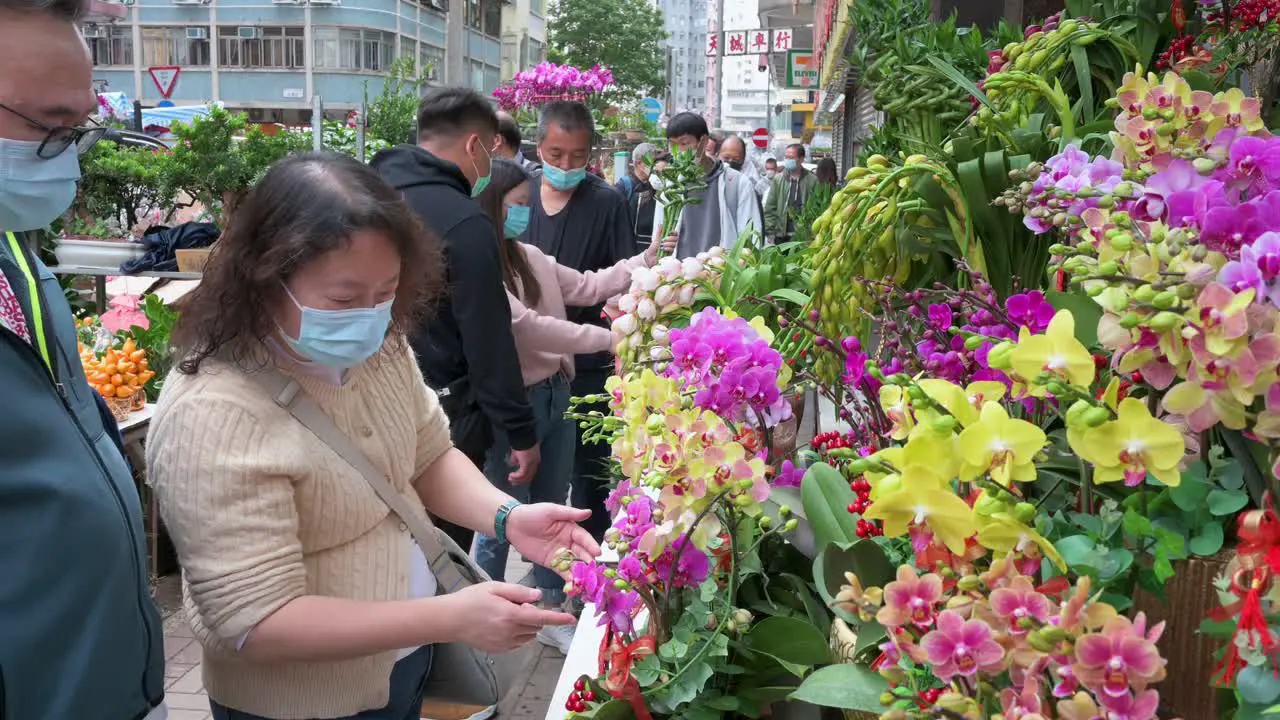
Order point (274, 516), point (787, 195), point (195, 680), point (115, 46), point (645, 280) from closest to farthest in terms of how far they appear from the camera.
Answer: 1. point (274, 516)
2. point (645, 280)
3. point (195, 680)
4. point (787, 195)
5. point (115, 46)

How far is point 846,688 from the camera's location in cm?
108

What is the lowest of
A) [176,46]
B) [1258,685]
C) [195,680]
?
[195,680]

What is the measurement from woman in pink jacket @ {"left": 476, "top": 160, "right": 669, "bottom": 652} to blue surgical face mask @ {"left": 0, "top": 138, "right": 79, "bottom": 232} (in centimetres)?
200

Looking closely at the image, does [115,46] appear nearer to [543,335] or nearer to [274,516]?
[543,335]

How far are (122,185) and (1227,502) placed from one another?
886cm

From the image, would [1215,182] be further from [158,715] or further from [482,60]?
[482,60]

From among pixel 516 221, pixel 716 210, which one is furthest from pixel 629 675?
pixel 716 210

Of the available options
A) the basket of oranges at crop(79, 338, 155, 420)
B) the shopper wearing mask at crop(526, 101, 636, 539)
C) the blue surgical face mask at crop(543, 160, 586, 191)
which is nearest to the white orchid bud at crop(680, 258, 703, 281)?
the shopper wearing mask at crop(526, 101, 636, 539)

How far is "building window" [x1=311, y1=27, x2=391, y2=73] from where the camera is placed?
132ft

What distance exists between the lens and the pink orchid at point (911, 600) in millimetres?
876

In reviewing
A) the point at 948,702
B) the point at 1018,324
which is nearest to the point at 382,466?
the point at 1018,324

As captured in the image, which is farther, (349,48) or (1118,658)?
(349,48)

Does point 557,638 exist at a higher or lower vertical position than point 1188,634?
lower

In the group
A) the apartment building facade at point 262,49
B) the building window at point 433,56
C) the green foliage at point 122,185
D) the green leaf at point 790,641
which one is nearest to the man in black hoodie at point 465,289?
the green leaf at point 790,641
